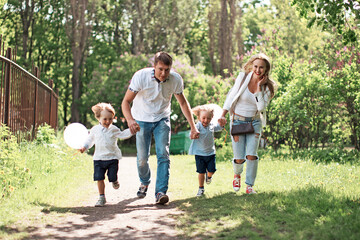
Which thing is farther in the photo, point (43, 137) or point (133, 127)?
point (43, 137)

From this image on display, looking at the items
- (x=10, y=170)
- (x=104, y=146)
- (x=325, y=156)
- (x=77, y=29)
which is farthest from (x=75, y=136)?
(x=77, y=29)

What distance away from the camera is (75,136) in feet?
21.9

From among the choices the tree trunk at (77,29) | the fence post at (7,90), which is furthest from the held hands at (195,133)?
the tree trunk at (77,29)

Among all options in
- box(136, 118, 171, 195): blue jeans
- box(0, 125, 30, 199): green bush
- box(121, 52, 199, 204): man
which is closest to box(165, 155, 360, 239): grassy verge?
box(136, 118, 171, 195): blue jeans

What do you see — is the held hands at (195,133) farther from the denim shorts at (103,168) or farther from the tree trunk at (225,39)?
the tree trunk at (225,39)

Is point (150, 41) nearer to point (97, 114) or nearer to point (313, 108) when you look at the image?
point (313, 108)

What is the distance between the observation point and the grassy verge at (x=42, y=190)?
15.7 ft

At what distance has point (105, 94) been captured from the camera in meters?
26.0

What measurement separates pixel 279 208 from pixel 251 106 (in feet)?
5.63

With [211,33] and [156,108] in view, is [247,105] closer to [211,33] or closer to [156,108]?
[156,108]

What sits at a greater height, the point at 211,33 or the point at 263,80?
the point at 211,33

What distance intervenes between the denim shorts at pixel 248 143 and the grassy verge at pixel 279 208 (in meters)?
0.58

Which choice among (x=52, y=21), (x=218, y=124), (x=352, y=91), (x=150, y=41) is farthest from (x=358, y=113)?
(x=52, y=21)

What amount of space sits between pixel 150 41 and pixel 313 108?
1999 cm
